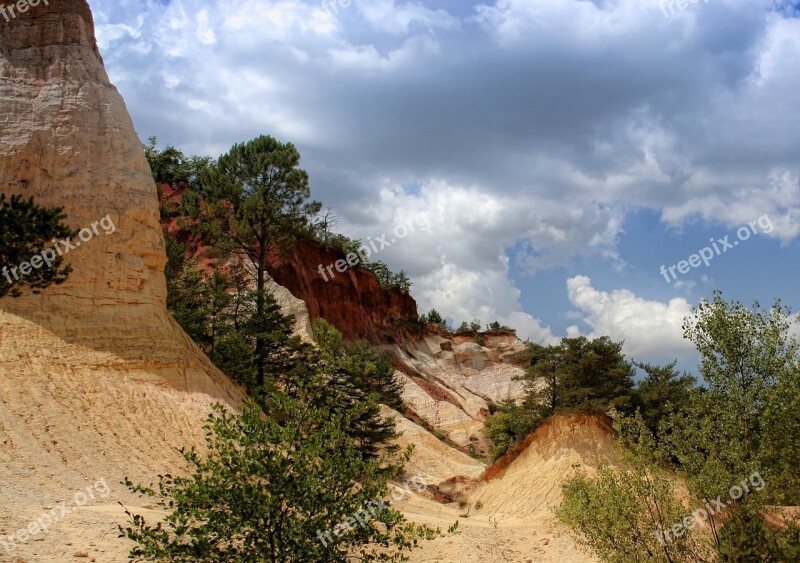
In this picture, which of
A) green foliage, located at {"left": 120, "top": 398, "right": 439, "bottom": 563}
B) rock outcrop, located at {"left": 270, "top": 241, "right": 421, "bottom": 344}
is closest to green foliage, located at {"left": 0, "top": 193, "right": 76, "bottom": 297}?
green foliage, located at {"left": 120, "top": 398, "right": 439, "bottom": 563}

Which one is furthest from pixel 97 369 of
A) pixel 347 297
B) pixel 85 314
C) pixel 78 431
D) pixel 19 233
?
pixel 347 297

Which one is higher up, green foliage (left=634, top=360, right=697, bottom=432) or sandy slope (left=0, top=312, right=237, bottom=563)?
green foliage (left=634, top=360, right=697, bottom=432)

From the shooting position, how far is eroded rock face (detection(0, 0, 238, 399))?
21016 mm

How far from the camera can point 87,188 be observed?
2250cm

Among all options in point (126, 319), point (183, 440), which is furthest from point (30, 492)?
point (126, 319)

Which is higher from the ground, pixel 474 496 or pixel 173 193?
pixel 173 193

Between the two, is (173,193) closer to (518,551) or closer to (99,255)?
(99,255)

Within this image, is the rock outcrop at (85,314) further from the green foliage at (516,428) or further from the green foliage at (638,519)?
the green foliage at (516,428)

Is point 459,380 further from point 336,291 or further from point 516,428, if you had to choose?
point 516,428

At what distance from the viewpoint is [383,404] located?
127 feet

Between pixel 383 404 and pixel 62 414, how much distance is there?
22.8 meters

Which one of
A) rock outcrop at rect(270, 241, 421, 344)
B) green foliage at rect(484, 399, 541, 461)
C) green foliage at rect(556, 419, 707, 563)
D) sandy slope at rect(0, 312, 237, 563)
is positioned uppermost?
rock outcrop at rect(270, 241, 421, 344)

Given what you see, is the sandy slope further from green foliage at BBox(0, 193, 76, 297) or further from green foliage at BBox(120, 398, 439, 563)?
green foliage at BBox(120, 398, 439, 563)

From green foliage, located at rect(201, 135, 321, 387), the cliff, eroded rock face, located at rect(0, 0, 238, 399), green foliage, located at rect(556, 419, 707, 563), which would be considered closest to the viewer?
green foliage, located at rect(556, 419, 707, 563)
